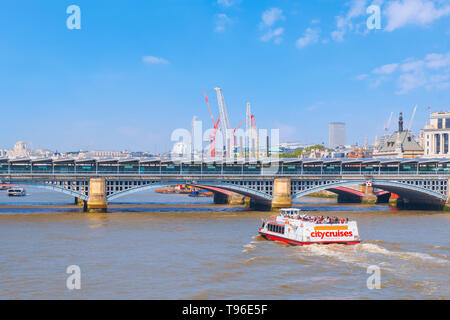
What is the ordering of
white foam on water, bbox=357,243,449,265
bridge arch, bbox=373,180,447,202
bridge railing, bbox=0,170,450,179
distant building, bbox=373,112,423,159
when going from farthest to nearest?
distant building, bbox=373,112,423,159 < bridge arch, bbox=373,180,447,202 < bridge railing, bbox=0,170,450,179 < white foam on water, bbox=357,243,449,265

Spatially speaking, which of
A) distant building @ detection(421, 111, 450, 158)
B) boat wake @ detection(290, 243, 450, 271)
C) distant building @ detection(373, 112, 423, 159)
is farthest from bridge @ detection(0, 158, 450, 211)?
distant building @ detection(421, 111, 450, 158)

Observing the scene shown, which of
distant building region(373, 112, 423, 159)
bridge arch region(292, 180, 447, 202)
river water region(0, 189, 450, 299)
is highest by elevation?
distant building region(373, 112, 423, 159)

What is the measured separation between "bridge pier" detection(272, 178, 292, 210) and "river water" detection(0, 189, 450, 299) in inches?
616

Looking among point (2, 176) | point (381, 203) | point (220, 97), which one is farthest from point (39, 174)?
point (220, 97)

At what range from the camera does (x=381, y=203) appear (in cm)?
10931

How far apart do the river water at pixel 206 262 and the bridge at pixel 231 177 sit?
411 inches

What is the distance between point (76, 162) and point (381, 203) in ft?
198

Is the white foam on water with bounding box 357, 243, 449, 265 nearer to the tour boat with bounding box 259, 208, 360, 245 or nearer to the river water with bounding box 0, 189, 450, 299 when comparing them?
the river water with bounding box 0, 189, 450, 299

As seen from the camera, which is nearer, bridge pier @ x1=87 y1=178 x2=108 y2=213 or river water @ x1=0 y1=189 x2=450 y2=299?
river water @ x1=0 y1=189 x2=450 y2=299

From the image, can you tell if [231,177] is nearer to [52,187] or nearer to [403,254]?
[52,187]

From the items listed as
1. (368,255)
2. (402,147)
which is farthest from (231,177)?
(402,147)

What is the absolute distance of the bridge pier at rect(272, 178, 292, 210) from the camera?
80.8 m
